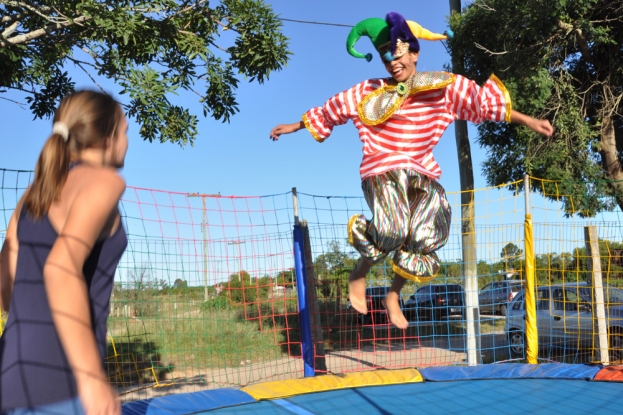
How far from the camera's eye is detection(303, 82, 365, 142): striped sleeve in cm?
229

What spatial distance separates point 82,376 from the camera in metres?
0.91

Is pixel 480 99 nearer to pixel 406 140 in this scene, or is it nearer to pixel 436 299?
pixel 406 140

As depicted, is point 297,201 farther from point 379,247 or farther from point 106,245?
point 106,245

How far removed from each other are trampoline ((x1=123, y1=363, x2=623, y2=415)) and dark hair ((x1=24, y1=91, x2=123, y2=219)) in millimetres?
2401

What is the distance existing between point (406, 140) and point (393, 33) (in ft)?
1.28

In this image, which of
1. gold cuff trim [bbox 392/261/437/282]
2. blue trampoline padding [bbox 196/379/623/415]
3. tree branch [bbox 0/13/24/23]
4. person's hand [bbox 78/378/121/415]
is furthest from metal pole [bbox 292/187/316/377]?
person's hand [bbox 78/378/121/415]

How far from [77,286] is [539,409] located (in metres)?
2.93

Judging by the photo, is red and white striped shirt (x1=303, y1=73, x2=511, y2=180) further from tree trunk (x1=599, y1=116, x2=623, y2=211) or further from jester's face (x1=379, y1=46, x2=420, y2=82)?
tree trunk (x1=599, y1=116, x2=623, y2=211)

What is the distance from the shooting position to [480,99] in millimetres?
2193

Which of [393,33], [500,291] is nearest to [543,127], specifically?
[393,33]

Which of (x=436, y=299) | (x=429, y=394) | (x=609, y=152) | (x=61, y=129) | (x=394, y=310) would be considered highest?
(x=609, y=152)

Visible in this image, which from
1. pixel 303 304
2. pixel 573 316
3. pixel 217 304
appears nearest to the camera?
pixel 303 304

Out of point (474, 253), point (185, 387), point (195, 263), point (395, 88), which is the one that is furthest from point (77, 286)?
point (185, 387)

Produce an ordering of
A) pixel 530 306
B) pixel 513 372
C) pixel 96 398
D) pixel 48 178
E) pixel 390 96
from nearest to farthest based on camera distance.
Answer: pixel 96 398
pixel 48 178
pixel 390 96
pixel 513 372
pixel 530 306
